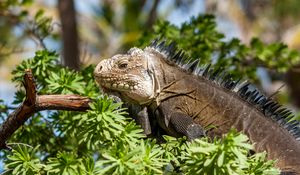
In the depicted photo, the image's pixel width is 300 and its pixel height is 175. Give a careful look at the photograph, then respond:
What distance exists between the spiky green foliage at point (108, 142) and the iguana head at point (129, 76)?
6.9 inches

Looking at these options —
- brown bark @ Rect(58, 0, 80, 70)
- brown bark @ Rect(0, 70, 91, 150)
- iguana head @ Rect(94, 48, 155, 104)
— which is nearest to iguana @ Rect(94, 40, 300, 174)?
iguana head @ Rect(94, 48, 155, 104)

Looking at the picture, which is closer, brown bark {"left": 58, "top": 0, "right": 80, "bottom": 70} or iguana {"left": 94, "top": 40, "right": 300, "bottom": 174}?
iguana {"left": 94, "top": 40, "right": 300, "bottom": 174}

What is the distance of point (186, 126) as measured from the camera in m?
4.45

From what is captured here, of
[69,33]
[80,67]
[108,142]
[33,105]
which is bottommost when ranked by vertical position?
[108,142]

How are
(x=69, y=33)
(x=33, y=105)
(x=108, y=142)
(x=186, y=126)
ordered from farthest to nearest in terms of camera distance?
(x=69, y=33) < (x=186, y=126) < (x=33, y=105) < (x=108, y=142)

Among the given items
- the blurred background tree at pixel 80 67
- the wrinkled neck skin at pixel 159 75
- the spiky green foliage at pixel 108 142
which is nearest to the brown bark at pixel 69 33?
the blurred background tree at pixel 80 67

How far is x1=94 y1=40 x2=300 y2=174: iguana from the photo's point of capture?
466 centimetres

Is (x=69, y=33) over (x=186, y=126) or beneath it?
over

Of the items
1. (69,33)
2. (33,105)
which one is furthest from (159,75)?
(69,33)

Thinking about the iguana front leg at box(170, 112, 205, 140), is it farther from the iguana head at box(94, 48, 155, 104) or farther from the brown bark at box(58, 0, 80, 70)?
the brown bark at box(58, 0, 80, 70)

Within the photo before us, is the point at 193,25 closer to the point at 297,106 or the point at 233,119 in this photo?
the point at 233,119

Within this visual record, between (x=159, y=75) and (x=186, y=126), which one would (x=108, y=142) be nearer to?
(x=186, y=126)

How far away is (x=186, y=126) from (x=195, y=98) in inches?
14.0

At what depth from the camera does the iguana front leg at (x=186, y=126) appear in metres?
→ 4.34
